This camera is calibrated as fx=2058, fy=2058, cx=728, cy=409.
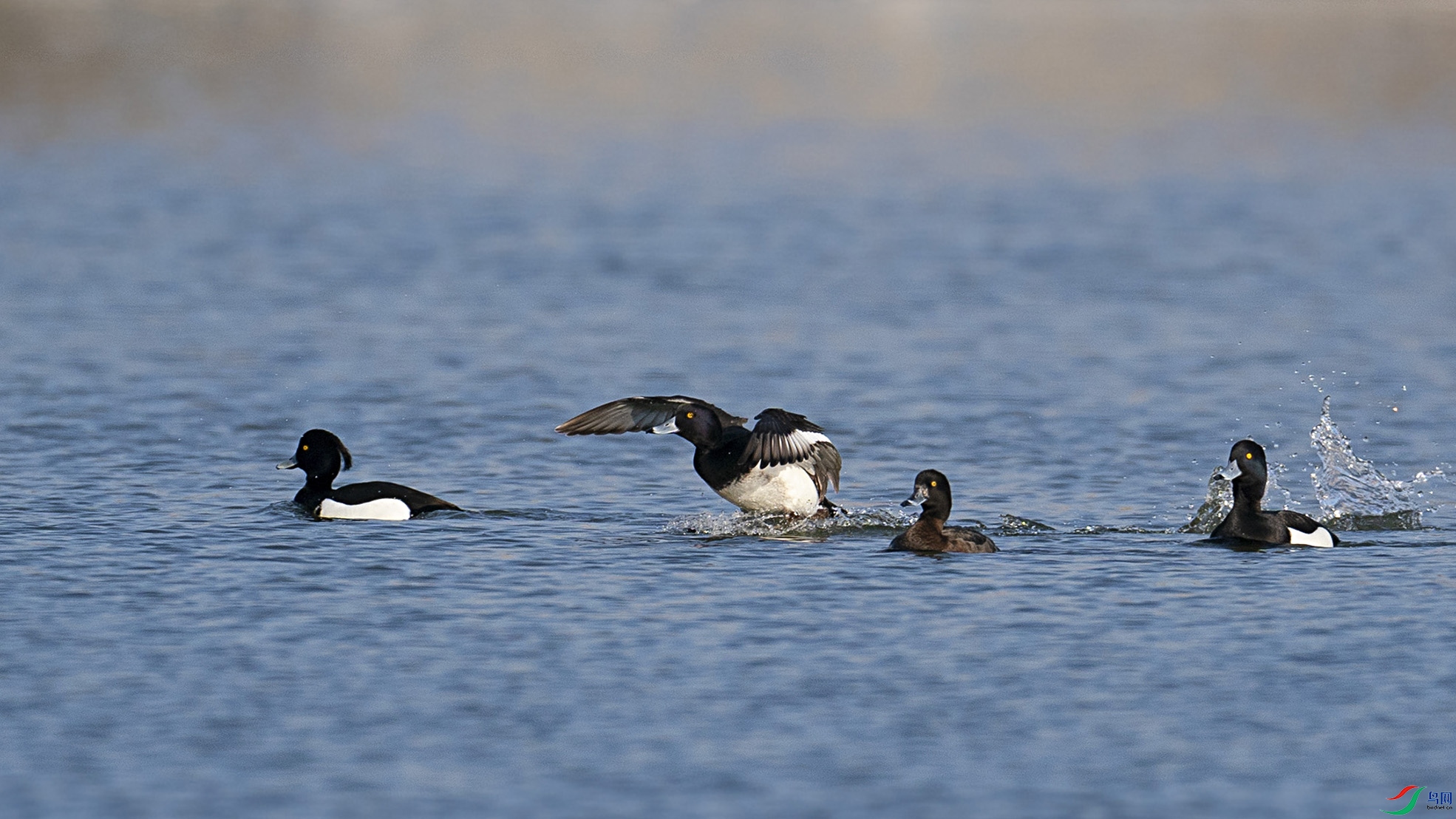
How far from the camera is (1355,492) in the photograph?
14117mm

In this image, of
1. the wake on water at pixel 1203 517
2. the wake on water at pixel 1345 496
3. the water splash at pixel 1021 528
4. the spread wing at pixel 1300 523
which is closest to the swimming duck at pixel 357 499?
the wake on water at pixel 1203 517

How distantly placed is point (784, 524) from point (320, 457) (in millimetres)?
3338

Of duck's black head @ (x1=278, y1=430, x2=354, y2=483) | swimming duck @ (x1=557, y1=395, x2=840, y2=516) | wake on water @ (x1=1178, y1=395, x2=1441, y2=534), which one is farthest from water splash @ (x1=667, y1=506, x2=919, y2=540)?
duck's black head @ (x1=278, y1=430, x2=354, y2=483)

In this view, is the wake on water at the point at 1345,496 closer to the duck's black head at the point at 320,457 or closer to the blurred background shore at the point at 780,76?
the duck's black head at the point at 320,457

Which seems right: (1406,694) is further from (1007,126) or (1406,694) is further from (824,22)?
(824,22)

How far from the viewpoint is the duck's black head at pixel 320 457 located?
14.3 metres

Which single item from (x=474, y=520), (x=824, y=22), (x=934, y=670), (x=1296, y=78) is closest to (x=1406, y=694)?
(x=934, y=670)

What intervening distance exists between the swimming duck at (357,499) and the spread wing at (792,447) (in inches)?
80.4

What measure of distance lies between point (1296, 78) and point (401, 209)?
33547 mm

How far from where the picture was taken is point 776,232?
3014 cm

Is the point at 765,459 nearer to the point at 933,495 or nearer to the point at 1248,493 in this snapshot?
the point at 933,495

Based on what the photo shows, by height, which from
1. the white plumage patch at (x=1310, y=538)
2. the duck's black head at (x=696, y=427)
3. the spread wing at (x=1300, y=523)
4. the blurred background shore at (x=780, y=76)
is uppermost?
the blurred background shore at (x=780, y=76)

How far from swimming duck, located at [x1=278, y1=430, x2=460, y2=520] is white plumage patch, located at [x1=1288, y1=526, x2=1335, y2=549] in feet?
17.6

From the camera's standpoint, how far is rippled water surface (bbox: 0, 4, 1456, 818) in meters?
8.52
